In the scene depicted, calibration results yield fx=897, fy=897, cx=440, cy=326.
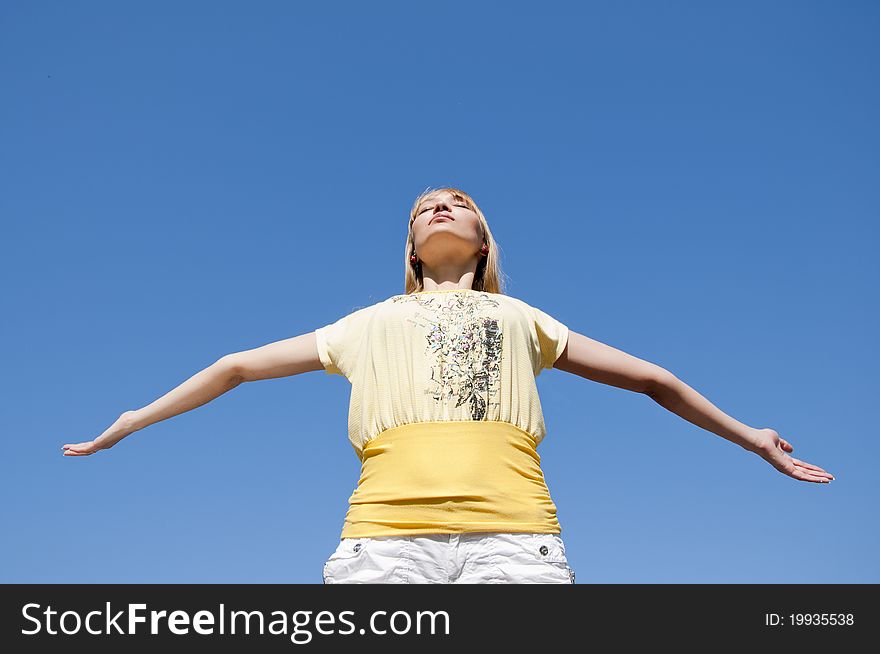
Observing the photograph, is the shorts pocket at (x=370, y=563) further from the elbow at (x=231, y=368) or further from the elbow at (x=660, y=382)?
the elbow at (x=660, y=382)

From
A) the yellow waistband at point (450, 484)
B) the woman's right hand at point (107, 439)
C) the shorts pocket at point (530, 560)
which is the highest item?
the woman's right hand at point (107, 439)

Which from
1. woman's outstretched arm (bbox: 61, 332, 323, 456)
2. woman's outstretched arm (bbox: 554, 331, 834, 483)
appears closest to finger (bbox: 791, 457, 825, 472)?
woman's outstretched arm (bbox: 554, 331, 834, 483)

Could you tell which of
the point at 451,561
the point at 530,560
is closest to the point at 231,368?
the point at 451,561

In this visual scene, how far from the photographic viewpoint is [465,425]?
439 cm

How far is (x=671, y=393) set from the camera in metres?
5.09

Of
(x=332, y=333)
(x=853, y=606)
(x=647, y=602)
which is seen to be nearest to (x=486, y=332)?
(x=332, y=333)

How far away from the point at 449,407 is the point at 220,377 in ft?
4.65

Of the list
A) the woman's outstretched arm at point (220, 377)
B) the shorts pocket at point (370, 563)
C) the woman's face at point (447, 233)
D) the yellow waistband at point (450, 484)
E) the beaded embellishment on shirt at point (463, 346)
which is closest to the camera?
the shorts pocket at point (370, 563)

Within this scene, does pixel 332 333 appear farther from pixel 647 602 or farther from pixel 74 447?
pixel 647 602

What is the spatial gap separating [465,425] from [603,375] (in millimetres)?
1106

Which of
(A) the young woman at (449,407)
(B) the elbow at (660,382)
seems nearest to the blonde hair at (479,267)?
(A) the young woman at (449,407)

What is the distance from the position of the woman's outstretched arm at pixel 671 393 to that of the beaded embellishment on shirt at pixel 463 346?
0.56 m

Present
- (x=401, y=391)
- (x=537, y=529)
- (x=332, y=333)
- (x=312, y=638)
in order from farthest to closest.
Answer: (x=332, y=333) → (x=401, y=391) → (x=537, y=529) → (x=312, y=638)

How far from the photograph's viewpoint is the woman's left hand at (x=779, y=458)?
5.10 metres
